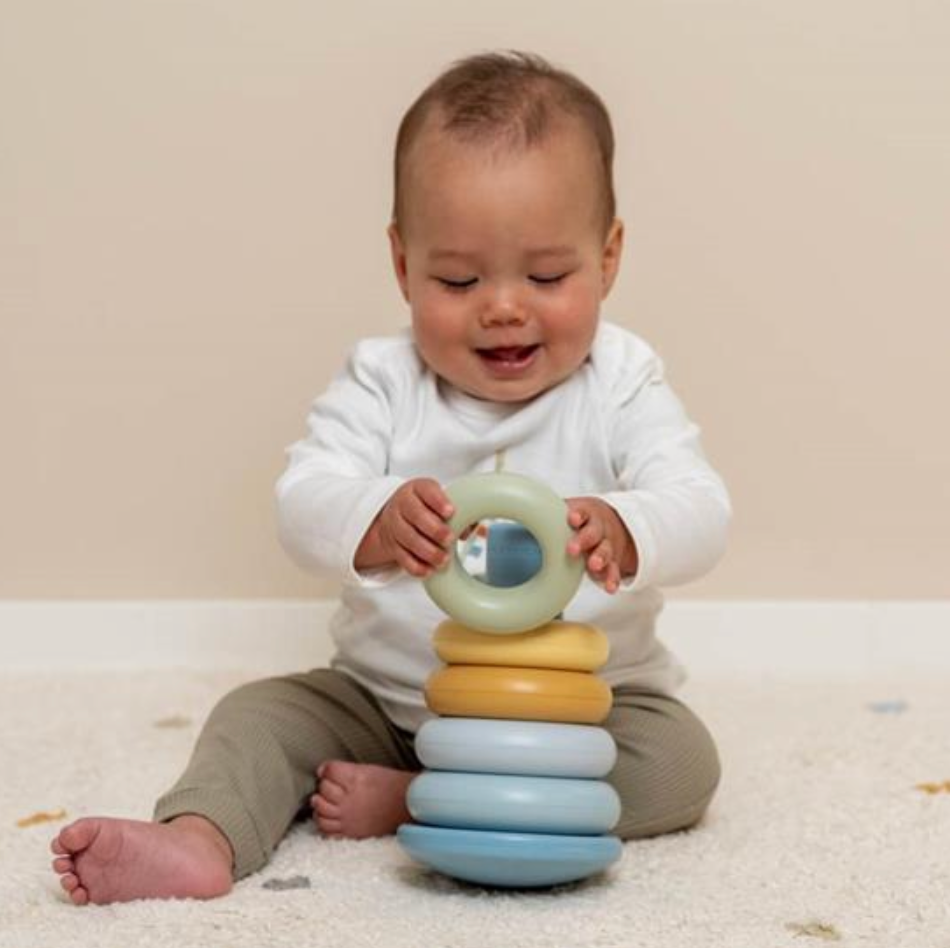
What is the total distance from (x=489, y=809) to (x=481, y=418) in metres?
0.37

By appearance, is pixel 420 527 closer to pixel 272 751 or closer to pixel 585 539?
pixel 585 539

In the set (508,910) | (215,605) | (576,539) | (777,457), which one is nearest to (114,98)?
(215,605)

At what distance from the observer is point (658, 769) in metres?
1.28

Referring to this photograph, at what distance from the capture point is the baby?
3.85 ft

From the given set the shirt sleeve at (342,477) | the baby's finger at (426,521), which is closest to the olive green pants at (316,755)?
the shirt sleeve at (342,477)

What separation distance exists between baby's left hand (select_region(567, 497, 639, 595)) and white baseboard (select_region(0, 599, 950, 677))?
0.69 m

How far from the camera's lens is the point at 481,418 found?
53.5 inches

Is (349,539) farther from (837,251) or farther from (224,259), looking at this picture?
(837,251)

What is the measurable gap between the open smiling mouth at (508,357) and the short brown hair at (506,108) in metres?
0.11

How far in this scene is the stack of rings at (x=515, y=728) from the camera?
1.08m

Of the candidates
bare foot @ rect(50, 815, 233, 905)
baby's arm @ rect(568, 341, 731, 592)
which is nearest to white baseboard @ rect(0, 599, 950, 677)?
baby's arm @ rect(568, 341, 731, 592)

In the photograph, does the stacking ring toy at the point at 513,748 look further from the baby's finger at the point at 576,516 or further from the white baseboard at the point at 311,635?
the white baseboard at the point at 311,635

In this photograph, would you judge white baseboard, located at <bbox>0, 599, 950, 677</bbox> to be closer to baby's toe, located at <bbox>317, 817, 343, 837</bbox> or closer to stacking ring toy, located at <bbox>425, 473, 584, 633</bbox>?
baby's toe, located at <bbox>317, 817, 343, 837</bbox>

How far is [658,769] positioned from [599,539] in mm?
240
